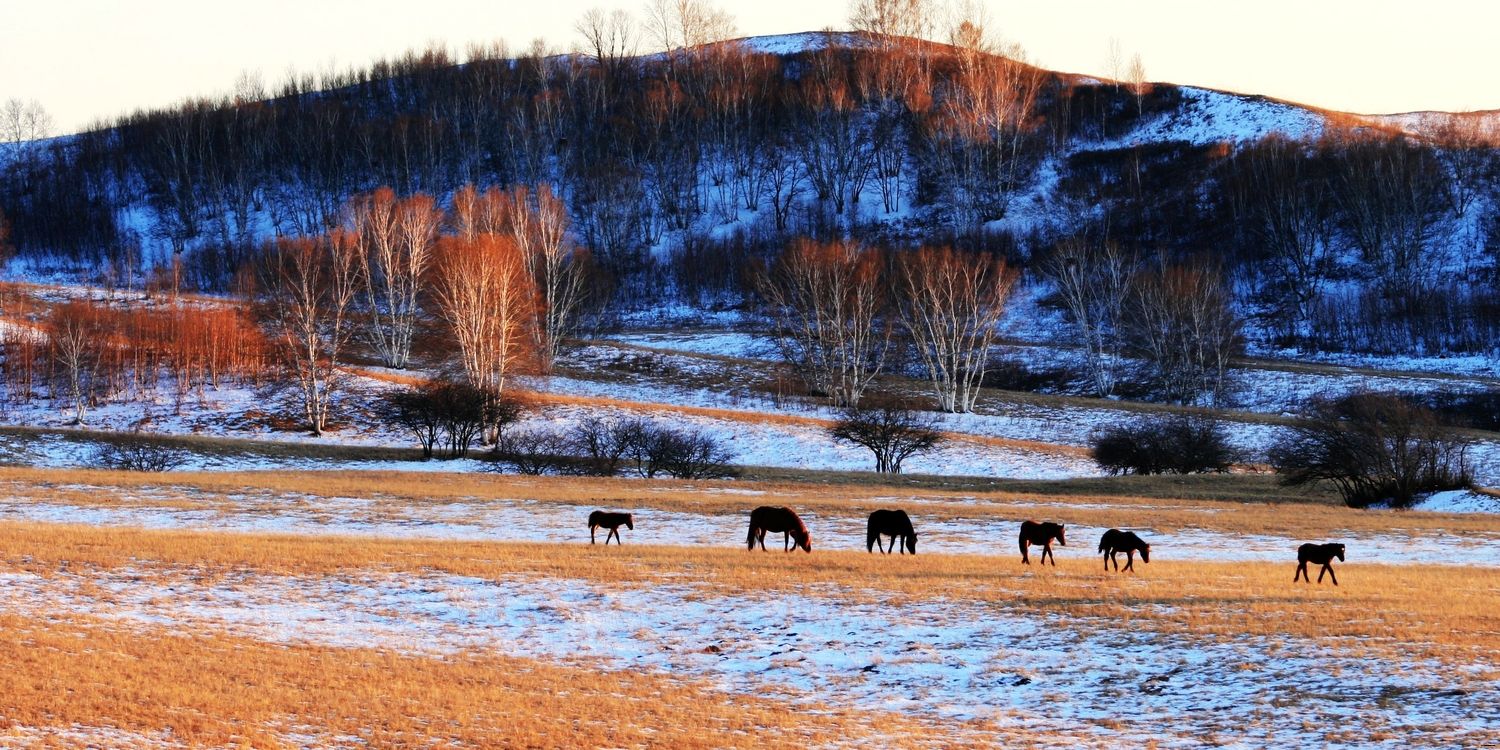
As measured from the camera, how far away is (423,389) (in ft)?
174

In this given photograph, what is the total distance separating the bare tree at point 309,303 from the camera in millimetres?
58906

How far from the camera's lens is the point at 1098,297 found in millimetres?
90312

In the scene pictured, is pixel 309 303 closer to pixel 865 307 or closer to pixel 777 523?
pixel 865 307

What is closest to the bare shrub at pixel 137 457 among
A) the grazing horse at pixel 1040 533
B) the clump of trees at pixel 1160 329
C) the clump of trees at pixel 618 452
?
the clump of trees at pixel 618 452

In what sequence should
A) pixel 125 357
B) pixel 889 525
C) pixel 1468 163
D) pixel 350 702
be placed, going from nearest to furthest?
pixel 350 702 < pixel 889 525 < pixel 125 357 < pixel 1468 163

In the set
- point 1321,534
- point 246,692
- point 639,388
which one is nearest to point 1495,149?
point 639,388

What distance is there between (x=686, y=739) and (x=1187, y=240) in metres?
105

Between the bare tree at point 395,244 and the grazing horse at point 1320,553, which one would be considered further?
the bare tree at point 395,244

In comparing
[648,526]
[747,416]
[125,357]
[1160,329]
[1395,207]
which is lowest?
[648,526]

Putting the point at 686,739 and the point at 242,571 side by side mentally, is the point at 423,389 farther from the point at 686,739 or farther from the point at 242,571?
the point at 686,739

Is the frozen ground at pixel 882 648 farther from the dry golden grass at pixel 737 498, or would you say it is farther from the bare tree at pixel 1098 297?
the bare tree at pixel 1098 297

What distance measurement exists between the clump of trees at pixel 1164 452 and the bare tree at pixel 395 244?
4113cm

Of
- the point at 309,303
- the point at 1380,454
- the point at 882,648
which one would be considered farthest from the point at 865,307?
the point at 882,648

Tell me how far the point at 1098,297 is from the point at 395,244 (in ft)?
177
